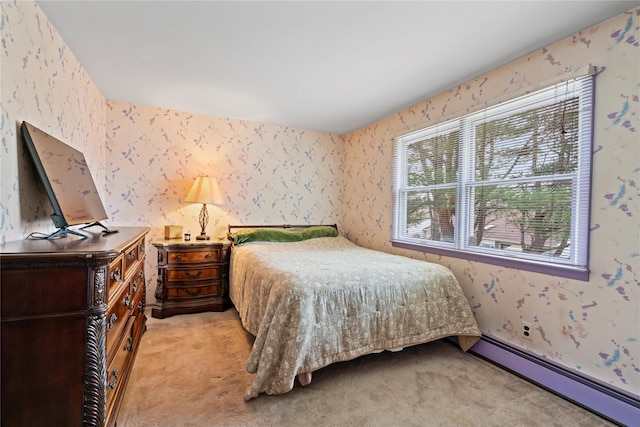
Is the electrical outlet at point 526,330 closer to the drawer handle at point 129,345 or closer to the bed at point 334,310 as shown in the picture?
the bed at point 334,310

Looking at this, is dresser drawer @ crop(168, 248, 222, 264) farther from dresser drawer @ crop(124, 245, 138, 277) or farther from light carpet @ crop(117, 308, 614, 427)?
dresser drawer @ crop(124, 245, 138, 277)

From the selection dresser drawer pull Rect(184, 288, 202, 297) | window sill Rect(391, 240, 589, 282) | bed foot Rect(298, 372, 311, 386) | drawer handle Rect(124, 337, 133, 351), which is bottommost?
bed foot Rect(298, 372, 311, 386)

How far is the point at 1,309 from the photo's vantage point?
1021mm

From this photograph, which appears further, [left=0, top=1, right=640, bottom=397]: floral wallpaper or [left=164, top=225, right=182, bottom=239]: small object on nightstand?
[left=164, top=225, right=182, bottom=239]: small object on nightstand

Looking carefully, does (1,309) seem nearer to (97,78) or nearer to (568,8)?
(97,78)

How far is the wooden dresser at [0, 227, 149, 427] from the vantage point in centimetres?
105

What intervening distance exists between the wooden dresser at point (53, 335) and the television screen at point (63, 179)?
52 centimetres

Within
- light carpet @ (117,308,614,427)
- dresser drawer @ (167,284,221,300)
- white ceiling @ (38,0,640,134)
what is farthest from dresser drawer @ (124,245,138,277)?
white ceiling @ (38,0,640,134)

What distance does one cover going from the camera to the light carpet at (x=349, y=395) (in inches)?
63.6

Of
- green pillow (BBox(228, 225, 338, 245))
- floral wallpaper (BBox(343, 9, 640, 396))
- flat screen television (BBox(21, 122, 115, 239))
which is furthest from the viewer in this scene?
green pillow (BBox(228, 225, 338, 245))

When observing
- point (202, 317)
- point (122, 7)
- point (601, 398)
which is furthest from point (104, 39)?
point (601, 398)

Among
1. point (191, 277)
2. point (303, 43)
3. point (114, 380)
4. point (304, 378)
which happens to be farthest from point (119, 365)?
point (303, 43)

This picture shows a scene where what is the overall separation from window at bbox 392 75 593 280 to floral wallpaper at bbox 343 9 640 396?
74mm

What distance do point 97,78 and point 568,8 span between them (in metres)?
3.56
